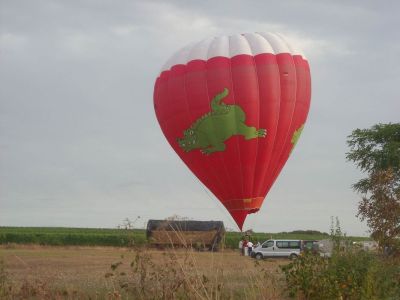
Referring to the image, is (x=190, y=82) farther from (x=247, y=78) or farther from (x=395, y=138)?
(x=395, y=138)

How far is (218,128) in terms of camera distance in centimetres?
2583

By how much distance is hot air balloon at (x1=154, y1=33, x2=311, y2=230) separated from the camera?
25.5 metres

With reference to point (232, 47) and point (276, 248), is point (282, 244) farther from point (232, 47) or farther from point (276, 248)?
point (232, 47)

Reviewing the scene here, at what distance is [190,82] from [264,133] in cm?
359

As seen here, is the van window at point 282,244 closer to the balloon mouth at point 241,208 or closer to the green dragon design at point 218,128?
the balloon mouth at point 241,208

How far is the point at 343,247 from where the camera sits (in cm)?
1298

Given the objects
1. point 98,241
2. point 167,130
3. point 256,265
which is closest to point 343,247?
point 256,265

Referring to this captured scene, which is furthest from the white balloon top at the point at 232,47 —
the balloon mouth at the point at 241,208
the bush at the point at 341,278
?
the bush at the point at 341,278

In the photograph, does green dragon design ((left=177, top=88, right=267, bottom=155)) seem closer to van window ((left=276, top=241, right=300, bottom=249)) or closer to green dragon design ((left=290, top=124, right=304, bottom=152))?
green dragon design ((left=290, top=124, right=304, bottom=152))

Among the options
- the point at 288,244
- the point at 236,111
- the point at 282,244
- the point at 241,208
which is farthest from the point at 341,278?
the point at 282,244

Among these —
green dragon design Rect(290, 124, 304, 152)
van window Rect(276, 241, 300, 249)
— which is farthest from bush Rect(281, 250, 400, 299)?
van window Rect(276, 241, 300, 249)

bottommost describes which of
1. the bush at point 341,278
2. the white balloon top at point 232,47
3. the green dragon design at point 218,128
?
the bush at point 341,278

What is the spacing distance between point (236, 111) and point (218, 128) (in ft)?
3.33

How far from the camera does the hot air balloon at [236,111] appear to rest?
25.5 meters
